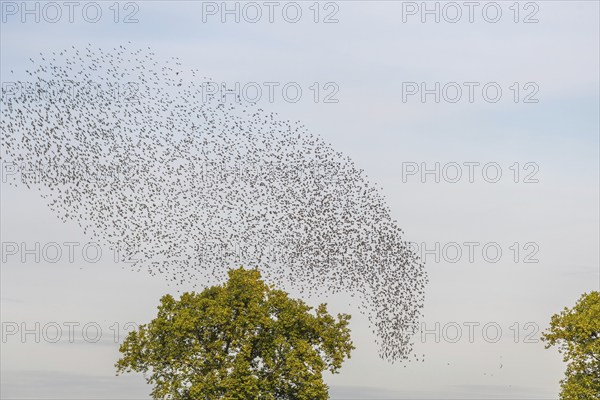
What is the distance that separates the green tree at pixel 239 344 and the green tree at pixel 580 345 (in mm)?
13778

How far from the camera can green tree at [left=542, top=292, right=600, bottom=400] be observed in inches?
2532

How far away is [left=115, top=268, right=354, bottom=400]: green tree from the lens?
6141 cm

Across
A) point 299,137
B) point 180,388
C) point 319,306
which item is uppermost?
point 299,137

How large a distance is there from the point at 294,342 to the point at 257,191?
35.8ft

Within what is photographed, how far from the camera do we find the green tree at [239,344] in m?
61.4

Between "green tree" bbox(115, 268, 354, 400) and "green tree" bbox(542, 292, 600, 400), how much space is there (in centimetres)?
1378

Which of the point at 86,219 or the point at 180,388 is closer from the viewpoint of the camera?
the point at 180,388

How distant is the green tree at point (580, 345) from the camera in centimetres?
6431

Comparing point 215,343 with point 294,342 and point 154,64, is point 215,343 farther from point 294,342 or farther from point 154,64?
point 154,64

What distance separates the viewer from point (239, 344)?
205 ft

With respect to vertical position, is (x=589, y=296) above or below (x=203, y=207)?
below

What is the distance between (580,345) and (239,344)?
21.6 meters

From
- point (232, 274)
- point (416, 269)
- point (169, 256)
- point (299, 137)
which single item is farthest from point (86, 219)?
point (416, 269)

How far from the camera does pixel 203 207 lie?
66812mm
